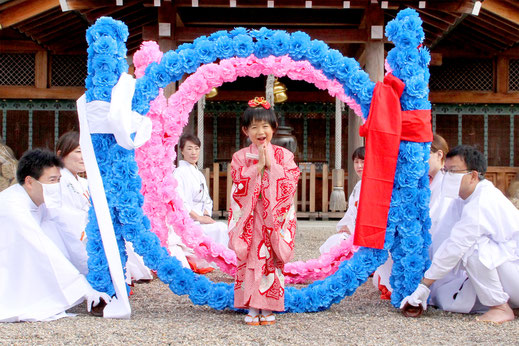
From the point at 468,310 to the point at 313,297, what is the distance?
1106 millimetres

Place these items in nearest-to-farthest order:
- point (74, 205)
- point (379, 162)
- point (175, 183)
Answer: point (379, 162), point (74, 205), point (175, 183)

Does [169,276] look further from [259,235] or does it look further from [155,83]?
[155,83]

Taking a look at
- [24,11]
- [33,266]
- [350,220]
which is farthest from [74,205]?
[24,11]

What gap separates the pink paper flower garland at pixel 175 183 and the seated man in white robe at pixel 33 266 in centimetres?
132

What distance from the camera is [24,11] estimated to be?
29.0ft

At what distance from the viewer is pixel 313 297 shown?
4129 millimetres

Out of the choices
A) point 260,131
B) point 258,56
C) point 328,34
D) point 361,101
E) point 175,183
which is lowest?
point 175,183

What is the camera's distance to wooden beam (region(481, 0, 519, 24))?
29.2ft

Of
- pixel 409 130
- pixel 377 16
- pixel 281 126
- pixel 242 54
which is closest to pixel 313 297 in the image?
pixel 409 130

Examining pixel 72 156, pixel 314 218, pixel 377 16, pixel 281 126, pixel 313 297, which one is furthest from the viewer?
pixel 281 126

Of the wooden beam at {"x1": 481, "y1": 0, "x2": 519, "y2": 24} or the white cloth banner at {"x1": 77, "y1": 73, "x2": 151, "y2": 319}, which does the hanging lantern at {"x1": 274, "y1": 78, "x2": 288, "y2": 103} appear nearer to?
the wooden beam at {"x1": 481, "y1": 0, "x2": 519, "y2": 24}

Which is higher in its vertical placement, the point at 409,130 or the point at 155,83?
the point at 155,83

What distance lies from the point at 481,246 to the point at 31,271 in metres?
3.07

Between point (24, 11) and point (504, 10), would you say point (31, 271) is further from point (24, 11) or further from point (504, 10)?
point (504, 10)
